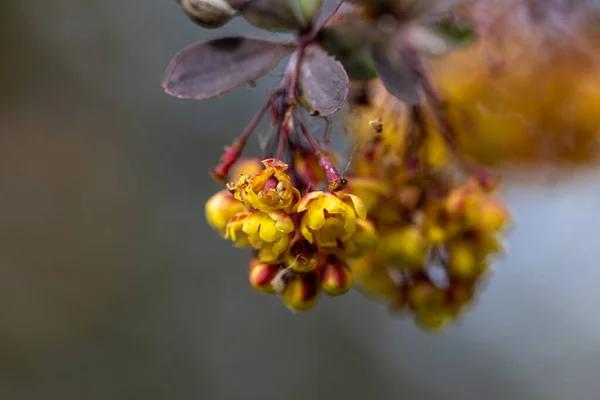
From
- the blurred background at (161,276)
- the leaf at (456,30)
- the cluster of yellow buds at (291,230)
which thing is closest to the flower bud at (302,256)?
the cluster of yellow buds at (291,230)

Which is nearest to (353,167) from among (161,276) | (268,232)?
(268,232)

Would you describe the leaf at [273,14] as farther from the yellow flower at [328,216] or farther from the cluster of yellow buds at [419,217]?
the yellow flower at [328,216]

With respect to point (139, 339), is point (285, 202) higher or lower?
higher

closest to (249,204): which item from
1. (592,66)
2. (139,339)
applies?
(592,66)

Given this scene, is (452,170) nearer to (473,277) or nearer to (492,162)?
(473,277)

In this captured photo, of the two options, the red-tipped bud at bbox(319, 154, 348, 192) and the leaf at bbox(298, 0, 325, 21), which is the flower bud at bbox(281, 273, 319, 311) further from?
the leaf at bbox(298, 0, 325, 21)

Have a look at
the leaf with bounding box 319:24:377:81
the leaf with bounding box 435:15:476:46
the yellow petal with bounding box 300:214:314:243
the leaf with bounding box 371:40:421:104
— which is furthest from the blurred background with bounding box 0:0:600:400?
the yellow petal with bounding box 300:214:314:243

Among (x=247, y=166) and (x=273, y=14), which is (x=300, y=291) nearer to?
(x=247, y=166)
